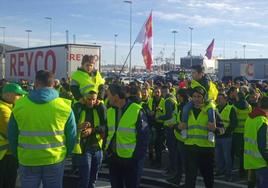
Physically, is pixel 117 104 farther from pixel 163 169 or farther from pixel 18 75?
pixel 18 75

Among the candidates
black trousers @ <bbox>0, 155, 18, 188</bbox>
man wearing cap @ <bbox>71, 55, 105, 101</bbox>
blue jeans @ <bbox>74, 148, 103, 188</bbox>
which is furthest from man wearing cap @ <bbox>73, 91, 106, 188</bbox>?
black trousers @ <bbox>0, 155, 18, 188</bbox>

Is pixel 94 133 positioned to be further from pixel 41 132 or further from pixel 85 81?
pixel 41 132

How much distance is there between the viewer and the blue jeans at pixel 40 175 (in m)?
4.71

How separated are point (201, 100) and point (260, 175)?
4.79 ft

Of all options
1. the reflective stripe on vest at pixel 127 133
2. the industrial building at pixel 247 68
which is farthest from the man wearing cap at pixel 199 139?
the industrial building at pixel 247 68

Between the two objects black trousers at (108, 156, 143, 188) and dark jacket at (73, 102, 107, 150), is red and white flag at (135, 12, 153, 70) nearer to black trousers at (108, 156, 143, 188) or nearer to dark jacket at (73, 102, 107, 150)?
dark jacket at (73, 102, 107, 150)

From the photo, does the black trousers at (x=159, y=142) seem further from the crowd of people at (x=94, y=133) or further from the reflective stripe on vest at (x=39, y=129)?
the reflective stripe on vest at (x=39, y=129)

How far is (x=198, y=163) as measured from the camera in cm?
711

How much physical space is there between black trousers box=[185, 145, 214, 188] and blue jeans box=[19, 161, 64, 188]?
283cm

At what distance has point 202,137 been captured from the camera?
693 cm

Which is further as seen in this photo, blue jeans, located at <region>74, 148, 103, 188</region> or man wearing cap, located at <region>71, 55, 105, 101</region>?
man wearing cap, located at <region>71, 55, 105, 101</region>

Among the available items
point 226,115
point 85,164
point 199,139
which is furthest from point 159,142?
point 85,164

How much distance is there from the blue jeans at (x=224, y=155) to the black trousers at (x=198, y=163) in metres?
2.12

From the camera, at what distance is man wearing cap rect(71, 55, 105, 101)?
22.6ft
